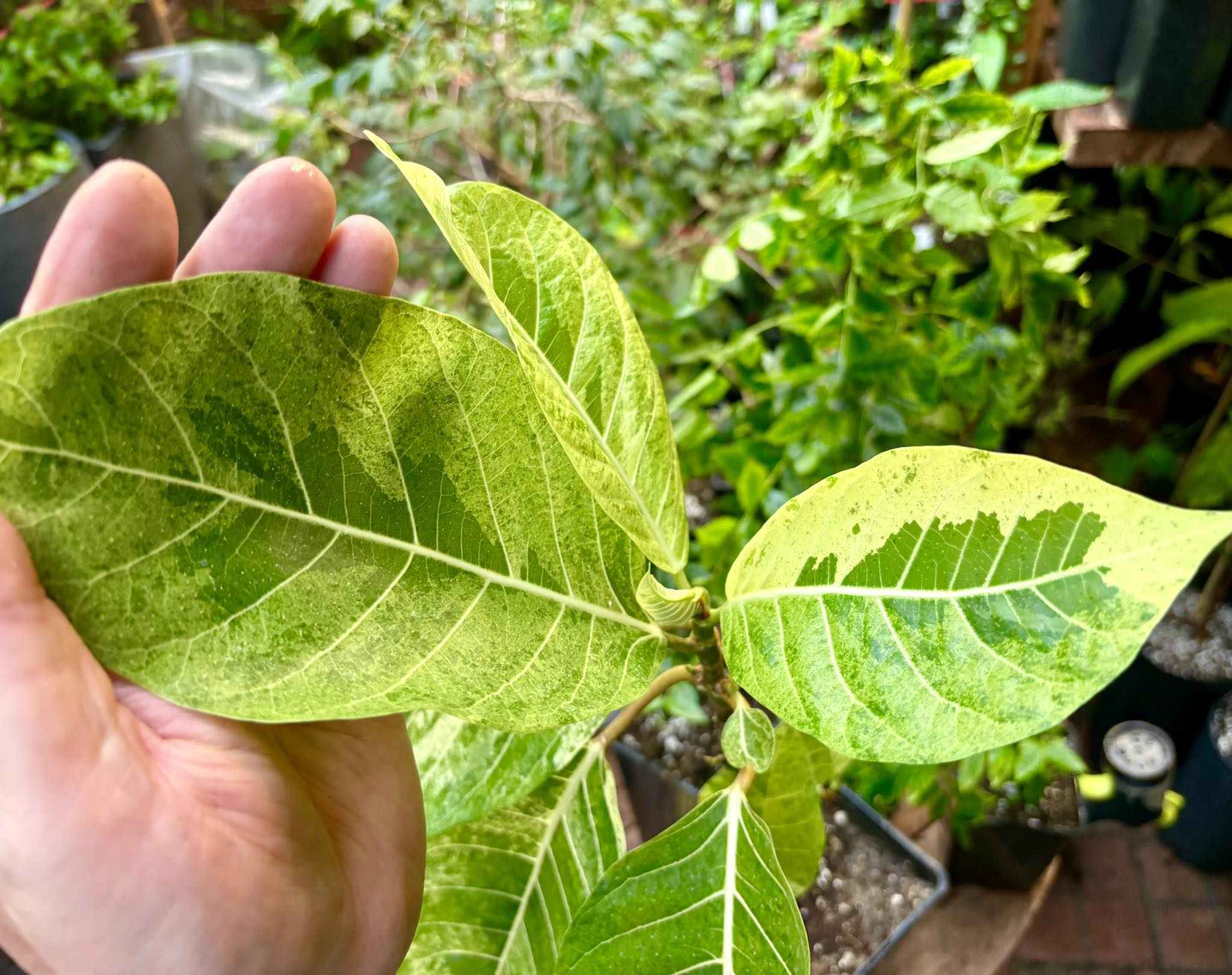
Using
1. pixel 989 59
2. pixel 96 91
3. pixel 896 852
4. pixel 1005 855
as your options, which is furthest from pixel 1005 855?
pixel 96 91

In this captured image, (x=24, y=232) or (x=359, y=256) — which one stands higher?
(x=359, y=256)

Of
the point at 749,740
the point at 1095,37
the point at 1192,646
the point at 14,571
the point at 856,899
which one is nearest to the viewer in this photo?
the point at 14,571

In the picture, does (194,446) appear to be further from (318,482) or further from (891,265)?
(891,265)

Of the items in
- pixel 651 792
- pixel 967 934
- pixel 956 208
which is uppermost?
pixel 956 208

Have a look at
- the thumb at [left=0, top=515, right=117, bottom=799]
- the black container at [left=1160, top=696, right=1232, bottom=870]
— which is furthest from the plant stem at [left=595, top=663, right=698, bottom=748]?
the black container at [left=1160, top=696, right=1232, bottom=870]

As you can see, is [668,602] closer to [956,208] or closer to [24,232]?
[956,208]

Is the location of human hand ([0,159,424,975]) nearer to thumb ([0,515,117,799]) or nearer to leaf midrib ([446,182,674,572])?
thumb ([0,515,117,799])

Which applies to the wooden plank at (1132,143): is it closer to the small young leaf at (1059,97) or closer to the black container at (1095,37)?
the black container at (1095,37)

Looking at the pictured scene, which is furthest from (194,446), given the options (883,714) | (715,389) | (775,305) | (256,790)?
(775,305)
